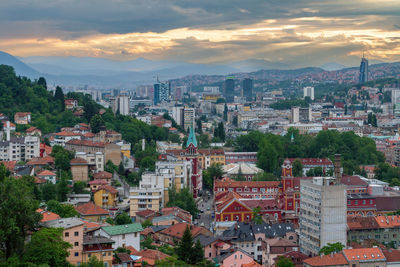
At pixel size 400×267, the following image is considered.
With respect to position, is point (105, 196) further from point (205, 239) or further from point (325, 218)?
point (325, 218)

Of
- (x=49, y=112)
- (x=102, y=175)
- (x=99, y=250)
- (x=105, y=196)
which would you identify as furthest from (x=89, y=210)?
(x=49, y=112)

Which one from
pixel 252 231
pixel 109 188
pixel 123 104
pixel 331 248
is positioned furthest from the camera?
pixel 123 104

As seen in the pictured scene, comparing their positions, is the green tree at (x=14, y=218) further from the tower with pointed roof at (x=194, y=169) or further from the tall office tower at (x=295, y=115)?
the tall office tower at (x=295, y=115)

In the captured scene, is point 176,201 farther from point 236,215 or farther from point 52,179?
point 52,179

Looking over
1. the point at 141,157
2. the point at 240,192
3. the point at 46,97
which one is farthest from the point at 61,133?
the point at 240,192

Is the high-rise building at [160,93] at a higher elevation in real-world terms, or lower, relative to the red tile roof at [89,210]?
higher

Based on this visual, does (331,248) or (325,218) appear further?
(325,218)

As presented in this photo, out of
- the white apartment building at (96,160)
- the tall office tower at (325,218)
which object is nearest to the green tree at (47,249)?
the tall office tower at (325,218)
